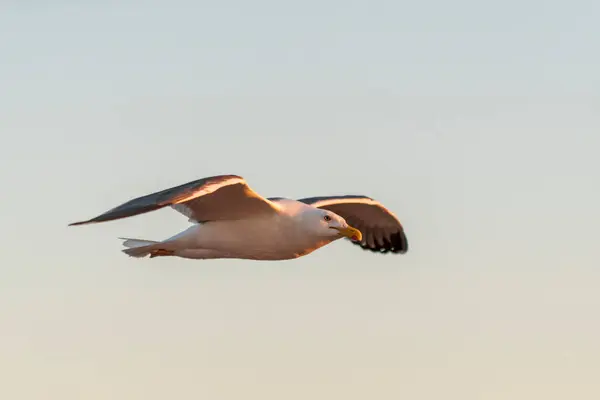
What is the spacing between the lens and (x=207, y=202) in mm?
21453

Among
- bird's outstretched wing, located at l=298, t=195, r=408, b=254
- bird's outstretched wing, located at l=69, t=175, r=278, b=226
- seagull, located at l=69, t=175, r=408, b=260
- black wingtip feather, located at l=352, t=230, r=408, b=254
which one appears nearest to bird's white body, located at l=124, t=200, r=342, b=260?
seagull, located at l=69, t=175, r=408, b=260

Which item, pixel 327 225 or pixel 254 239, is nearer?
pixel 254 239

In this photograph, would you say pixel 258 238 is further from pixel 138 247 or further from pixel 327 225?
pixel 138 247

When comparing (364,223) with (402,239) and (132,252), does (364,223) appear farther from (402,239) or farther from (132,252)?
(132,252)

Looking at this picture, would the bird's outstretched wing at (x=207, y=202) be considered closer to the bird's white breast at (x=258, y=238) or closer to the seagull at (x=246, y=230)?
the seagull at (x=246, y=230)

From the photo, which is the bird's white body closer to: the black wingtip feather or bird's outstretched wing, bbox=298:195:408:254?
bird's outstretched wing, bbox=298:195:408:254

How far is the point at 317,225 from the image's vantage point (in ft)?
71.2

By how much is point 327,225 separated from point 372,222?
5.77m

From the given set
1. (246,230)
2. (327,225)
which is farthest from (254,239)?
(327,225)

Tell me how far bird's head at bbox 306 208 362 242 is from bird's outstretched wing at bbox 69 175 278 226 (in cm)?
68

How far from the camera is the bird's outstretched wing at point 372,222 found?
85.6 feet

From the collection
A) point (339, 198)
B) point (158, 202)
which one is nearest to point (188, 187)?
point (158, 202)

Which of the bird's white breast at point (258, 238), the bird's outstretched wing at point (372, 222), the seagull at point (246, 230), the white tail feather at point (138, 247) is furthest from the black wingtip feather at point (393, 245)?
the white tail feather at point (138, 247)

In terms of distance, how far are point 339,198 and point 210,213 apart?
4.58 m
